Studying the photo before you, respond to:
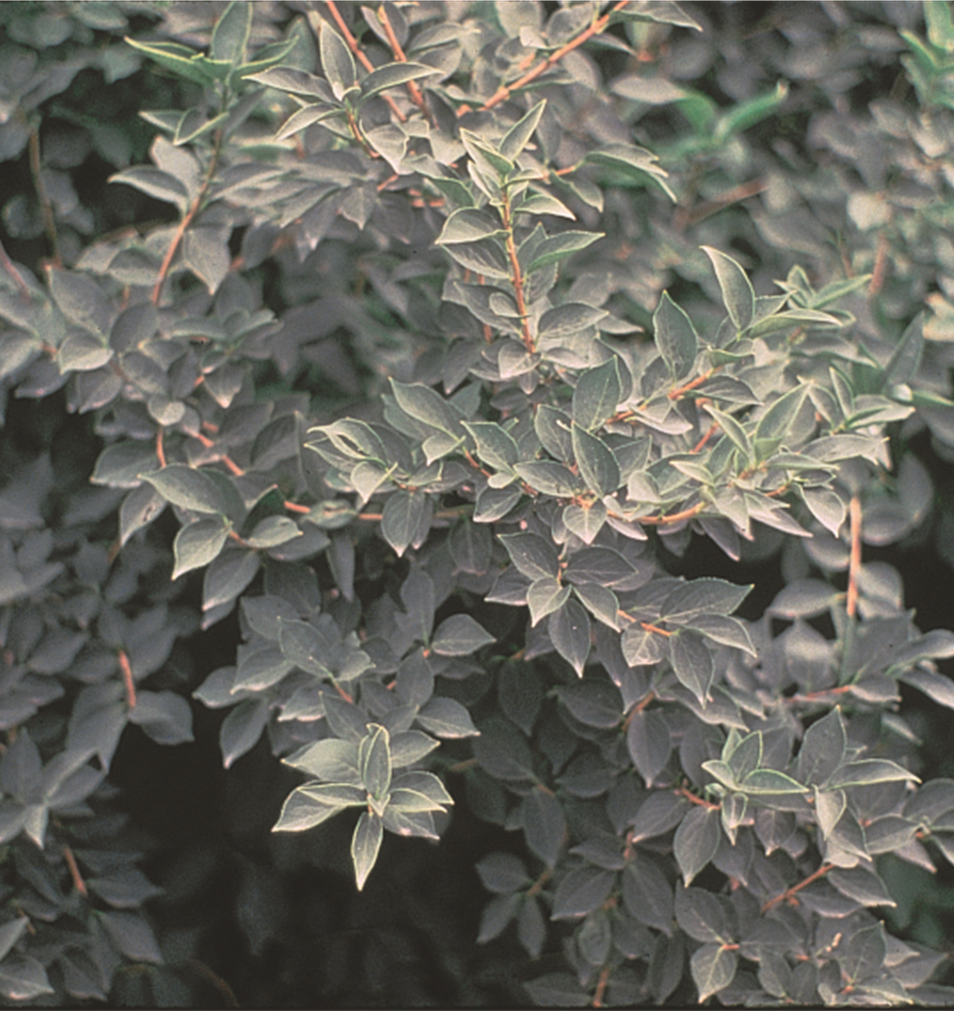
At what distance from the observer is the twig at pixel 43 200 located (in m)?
1.28

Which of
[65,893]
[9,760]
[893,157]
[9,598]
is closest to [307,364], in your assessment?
[9,598]

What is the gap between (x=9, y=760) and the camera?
1055 millimetres

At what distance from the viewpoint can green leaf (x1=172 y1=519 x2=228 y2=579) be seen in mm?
937

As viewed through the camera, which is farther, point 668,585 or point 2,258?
point 2,258

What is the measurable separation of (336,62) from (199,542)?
0.49 m

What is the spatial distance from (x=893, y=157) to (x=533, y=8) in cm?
62

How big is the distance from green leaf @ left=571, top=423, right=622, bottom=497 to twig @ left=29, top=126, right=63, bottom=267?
854mm

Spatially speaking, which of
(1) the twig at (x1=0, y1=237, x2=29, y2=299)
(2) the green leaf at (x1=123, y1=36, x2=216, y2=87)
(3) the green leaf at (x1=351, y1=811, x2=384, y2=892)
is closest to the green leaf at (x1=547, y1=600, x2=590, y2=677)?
(3) the green leaf at (x1=351, y1=811, x2=384, y2=892)

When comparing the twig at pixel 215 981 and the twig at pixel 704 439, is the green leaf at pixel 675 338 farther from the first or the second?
the twig at pixel 215 981

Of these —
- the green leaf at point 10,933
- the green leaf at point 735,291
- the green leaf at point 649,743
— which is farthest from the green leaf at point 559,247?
the green leaf at point 10,933

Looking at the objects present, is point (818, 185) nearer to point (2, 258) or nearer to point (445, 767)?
point (445, 767)

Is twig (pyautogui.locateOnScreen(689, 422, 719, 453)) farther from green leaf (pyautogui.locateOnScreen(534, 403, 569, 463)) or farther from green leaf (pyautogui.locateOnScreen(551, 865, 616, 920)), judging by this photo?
green leaf (pyautogui.locateOnScreen(551, 865, 616, 920))

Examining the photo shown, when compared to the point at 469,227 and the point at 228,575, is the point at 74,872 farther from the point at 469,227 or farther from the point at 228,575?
the point at 469,227

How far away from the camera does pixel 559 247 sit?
34.5 inches
